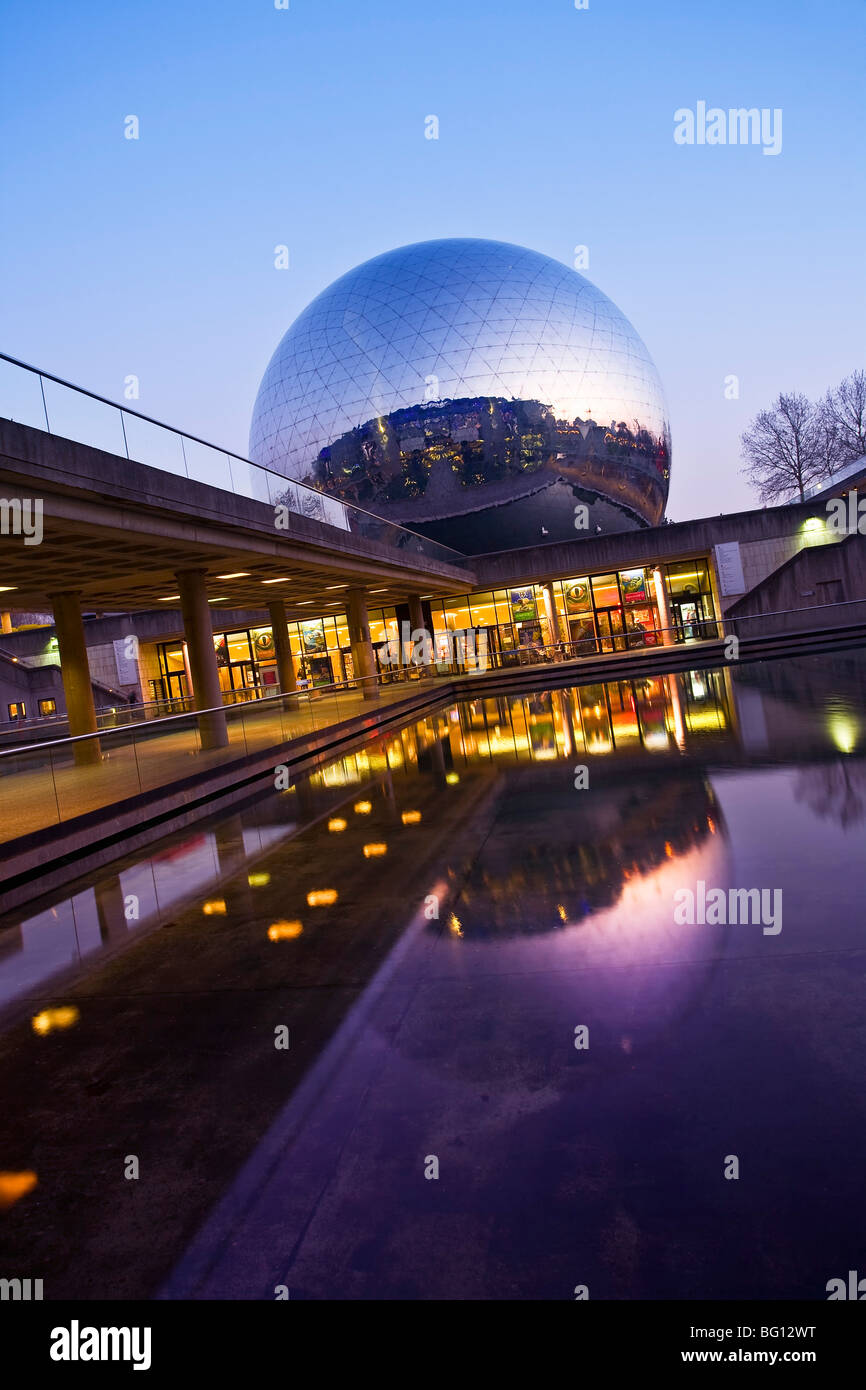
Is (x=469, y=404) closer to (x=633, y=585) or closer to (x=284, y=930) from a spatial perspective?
(x=633, y=585)

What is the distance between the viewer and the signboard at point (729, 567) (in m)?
40.7

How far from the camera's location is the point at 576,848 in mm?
7637

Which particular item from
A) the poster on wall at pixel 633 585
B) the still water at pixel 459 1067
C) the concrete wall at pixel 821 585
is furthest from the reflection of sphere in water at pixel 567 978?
the poster on wall at pixel 633 585

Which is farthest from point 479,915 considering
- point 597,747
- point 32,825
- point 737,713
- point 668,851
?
point 737,713

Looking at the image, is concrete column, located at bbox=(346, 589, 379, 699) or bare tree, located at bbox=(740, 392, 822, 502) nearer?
concrete column, located at bbox=(346, 589, 379, 699)

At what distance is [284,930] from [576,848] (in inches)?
103

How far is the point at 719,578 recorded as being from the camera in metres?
41.0

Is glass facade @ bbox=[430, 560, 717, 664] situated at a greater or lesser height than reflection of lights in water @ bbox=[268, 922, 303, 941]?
greater

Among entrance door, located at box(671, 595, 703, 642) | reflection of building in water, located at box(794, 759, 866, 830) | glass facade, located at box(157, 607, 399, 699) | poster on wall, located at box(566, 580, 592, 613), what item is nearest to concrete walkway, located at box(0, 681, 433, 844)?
reflection of building in water, located at box(794, 759, 866, 830)

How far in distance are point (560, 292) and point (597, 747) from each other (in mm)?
42445

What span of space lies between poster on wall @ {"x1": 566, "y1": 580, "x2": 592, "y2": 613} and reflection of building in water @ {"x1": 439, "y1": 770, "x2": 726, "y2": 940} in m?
34.5

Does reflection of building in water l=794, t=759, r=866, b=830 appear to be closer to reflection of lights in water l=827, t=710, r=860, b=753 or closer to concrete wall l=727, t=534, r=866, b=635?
reflection of lights in water l=827, t=710, r=860, b=753

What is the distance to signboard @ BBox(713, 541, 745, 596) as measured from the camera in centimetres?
4072
